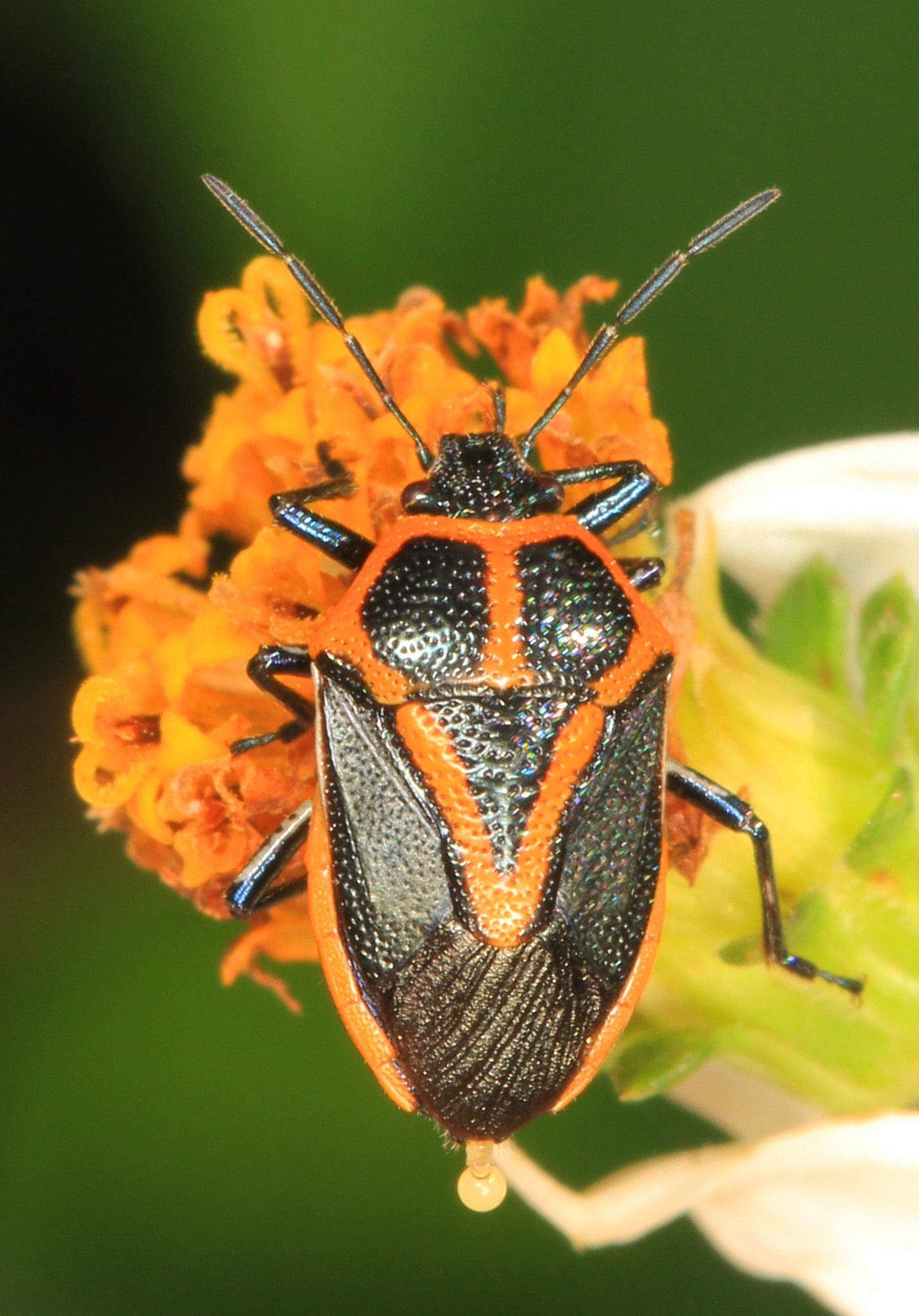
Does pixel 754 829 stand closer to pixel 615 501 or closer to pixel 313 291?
pixel 615 501

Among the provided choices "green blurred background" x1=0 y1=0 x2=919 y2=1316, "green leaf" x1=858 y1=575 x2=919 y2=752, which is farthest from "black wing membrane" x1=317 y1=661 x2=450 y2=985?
"green blurred background" x1=0 y1=0 x2=919 y2=1316

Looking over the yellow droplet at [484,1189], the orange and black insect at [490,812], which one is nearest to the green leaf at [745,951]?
the orange and black insect at [490,812]

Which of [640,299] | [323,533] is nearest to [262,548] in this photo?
[323,533]

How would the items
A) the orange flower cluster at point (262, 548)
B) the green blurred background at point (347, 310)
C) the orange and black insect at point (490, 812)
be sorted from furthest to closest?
the green blurred background at point (347, 310) → the orange flower cluster at point (262, 548) → the orange and black insect at point (490, 812)

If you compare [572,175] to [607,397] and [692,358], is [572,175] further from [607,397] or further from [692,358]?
[607,397]

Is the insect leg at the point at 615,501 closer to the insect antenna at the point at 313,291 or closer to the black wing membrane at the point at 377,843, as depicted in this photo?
the insect antenna at the point at 313,291

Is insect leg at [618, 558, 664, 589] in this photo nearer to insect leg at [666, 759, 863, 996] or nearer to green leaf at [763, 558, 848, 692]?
insect leg at [666, 759, 863, 996]

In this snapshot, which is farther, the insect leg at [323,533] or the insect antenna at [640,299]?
the insect antenna at [640,299]
